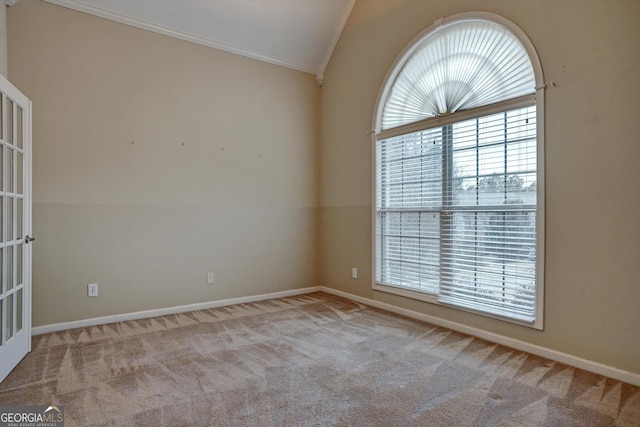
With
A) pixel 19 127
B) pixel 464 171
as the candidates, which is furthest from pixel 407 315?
pixel 19 127

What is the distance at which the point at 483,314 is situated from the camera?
10.2 feet

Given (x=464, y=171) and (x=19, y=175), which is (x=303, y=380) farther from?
(x=19, y=175)

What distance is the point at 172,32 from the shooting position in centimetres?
389

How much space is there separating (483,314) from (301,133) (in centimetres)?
318

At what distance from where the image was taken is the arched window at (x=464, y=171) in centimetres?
284

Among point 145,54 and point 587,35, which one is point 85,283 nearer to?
point 145,54

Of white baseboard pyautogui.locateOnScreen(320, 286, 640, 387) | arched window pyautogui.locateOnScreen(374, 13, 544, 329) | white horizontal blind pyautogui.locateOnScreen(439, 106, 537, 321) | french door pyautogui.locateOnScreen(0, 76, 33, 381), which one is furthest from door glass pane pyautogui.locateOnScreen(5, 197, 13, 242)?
white horizontal blind pyautogui.locateOnScreen(439, 106, 537, 321)

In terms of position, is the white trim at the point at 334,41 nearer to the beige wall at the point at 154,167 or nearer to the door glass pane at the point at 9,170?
the beige wall at the point at 154,167

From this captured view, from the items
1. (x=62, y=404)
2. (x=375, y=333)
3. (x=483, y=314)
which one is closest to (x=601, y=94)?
(x=483, y=314)

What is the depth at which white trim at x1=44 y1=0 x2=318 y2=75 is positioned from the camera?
11.2 ft

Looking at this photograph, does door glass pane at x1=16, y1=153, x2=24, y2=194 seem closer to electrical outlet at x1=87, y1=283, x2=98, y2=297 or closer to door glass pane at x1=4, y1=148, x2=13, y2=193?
door glass pane at x1=4, y1=148, x2=13, y2=193

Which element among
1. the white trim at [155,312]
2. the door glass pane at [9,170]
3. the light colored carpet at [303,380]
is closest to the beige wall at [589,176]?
the light colored carpet at [303,380]

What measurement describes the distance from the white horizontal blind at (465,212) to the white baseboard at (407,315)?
0.22 meters

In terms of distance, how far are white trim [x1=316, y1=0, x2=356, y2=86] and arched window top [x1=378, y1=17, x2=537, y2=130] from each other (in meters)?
1.23
